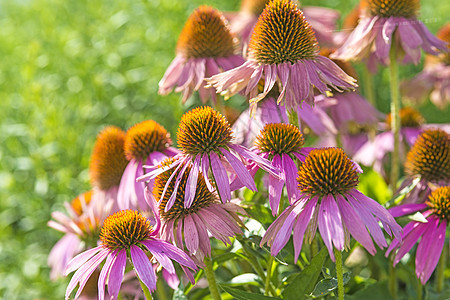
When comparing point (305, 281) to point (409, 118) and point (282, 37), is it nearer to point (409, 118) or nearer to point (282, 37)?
point (282, 37)

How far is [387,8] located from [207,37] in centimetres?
35

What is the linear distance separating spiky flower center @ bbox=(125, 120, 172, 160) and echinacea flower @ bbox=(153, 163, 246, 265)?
230 millimetres

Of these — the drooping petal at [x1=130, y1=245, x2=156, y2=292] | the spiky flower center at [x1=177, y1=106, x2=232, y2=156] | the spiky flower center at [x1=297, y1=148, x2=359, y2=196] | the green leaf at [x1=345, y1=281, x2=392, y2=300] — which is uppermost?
the spiky flower center at [x1=177, y1=106, x2=232, y2=156]

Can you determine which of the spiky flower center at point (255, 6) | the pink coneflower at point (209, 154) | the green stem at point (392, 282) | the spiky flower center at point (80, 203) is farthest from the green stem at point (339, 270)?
the spiky flower center at point (255, 6)

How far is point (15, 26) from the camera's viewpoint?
2654 millimetres

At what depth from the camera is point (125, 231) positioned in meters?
0.70

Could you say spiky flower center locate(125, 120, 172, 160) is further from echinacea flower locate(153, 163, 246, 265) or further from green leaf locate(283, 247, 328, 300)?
green leaf locate(283, 247, 328, 300)

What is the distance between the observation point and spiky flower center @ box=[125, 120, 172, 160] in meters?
0.97

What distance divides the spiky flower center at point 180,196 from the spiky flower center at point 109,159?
40 centimetres

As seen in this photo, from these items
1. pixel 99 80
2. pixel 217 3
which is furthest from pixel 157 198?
pixel 217 3

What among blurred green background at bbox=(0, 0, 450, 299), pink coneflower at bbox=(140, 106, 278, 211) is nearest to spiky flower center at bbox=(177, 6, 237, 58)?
pink coneflower at bbox=(140, 106, 278, 211)

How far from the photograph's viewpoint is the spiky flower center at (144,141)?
0.97 metres

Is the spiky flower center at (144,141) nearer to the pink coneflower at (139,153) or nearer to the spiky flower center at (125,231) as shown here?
the pink coneflower at (139,153)

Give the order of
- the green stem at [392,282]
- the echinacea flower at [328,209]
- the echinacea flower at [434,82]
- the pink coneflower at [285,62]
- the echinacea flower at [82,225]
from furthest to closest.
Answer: the echinacea flower at [434,82], the echinacea flower at [82,225], the green stem at [392,282], the pink coneflower at [285,62], the echinacea flower at [328,209]
